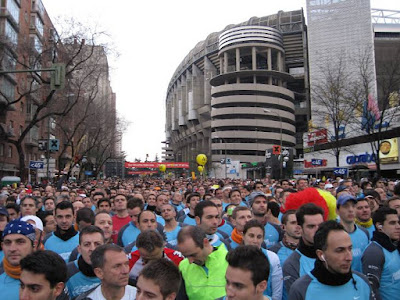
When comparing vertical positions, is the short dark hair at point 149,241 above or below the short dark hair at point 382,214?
below

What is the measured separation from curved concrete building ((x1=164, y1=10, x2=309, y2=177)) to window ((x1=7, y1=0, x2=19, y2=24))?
2062 inches

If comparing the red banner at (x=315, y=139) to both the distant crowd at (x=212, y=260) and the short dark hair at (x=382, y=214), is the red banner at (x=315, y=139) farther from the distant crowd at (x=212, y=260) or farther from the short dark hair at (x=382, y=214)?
the distant crowd at (x=212, y=260)

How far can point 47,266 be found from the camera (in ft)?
9.05

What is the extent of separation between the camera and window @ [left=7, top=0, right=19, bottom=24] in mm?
32181

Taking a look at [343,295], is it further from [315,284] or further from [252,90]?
[252,90]

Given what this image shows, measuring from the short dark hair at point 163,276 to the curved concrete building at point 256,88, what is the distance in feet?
260

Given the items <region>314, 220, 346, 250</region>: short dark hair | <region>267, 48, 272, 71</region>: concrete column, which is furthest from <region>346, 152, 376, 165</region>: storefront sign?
<region>267, 48, 272, 71</region>: concrete column

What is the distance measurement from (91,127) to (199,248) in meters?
34.1

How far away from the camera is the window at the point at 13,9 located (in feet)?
106

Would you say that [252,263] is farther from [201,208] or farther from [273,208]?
[273,208]

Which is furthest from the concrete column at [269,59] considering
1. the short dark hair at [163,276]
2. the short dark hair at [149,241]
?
the short dark hair at [163,276]

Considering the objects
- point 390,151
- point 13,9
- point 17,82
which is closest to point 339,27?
point 390,151

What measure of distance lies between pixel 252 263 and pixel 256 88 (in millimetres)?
87906

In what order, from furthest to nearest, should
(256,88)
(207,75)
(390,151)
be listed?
(207,75)
(256,88)
(390,151)
